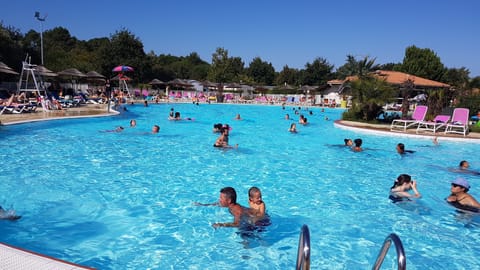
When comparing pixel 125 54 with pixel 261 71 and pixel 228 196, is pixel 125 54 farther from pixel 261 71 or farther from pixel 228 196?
pixel 228 196

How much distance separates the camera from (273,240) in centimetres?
492

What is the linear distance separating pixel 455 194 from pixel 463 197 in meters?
0.13

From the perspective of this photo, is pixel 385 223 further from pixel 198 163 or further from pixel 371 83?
pixel 371 83

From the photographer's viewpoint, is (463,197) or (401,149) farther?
(401,149)

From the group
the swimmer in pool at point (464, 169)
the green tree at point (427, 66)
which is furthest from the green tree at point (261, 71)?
the swimmer in pool at point (464, 169)

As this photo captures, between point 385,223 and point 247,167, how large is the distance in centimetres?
426

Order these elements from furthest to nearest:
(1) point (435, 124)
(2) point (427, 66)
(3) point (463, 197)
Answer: (2) point (427, 66), (1) point (435, 124), (3) point (463, 197)

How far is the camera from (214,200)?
663cm

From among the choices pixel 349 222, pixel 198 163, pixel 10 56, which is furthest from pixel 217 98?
pixel 349 222

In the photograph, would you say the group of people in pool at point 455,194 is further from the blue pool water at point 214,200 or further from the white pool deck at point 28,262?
the white pool deck at point 28,262

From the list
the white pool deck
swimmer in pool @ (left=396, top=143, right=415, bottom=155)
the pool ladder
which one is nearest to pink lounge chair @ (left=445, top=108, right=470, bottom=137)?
swimmer in pool @ (left=396, top=143, right=415, bottom=155)

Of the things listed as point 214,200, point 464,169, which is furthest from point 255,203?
point 464,169

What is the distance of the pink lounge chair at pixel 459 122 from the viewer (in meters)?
14.7

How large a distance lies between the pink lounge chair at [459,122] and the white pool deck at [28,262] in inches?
614
